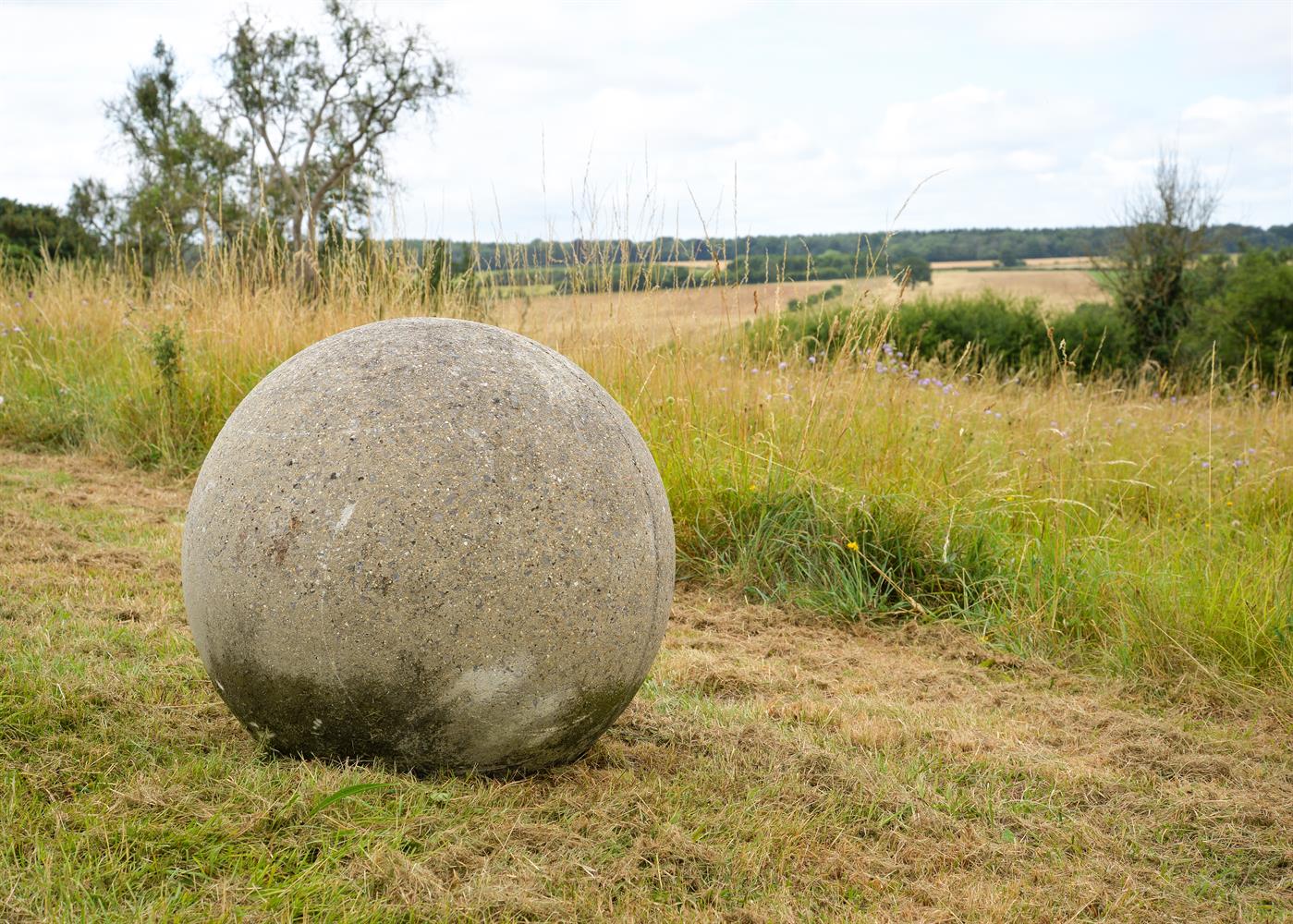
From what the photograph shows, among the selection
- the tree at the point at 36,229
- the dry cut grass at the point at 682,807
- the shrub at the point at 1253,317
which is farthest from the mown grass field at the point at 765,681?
the tree at the point at 36,229

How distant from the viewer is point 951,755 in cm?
361

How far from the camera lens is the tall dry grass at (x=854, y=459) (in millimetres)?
4930

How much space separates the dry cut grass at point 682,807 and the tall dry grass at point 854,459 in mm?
606

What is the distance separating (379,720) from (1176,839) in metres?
2.47

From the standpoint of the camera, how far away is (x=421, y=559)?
261 centimetres

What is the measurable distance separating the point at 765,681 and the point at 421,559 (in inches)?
82.3

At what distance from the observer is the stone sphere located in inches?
103

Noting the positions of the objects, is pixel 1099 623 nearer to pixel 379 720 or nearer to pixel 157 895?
pixel 379 720

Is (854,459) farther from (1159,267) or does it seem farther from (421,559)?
(1159,267)

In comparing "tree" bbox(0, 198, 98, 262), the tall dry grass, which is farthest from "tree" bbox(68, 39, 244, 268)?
the tall dry grass

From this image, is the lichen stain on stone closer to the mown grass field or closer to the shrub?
the mown grass field

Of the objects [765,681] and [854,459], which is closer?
[765,681]

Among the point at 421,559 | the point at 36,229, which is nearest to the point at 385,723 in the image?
the point at 421,559

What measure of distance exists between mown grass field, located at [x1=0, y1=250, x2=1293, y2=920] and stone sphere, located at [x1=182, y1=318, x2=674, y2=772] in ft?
0.79
